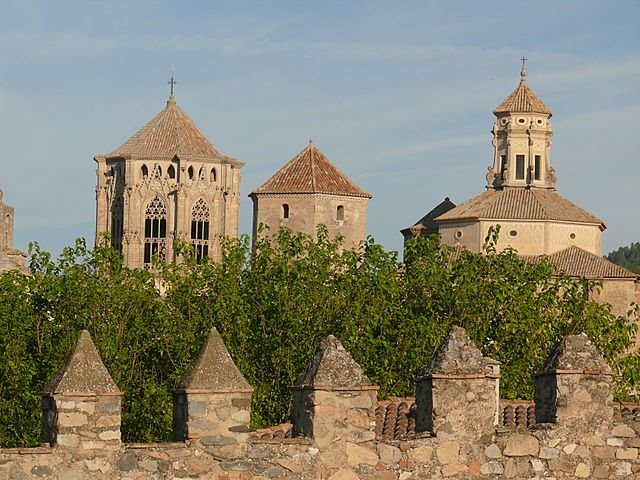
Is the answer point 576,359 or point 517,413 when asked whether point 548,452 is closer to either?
point 576,359

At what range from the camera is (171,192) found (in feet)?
479

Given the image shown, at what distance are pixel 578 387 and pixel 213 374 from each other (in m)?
3.55

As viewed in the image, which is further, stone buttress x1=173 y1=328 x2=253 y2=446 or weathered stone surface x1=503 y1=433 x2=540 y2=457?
weathered stone surface x1=503 y1=433 x2=540 y2=457

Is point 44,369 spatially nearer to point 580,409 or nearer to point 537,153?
point 580,409

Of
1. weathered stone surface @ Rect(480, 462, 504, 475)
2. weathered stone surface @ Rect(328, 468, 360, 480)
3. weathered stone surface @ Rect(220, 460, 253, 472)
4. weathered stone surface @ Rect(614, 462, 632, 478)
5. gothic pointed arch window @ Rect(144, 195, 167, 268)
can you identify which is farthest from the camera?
gothic pointed arch window @ Rect(144, 195, 167, 268)

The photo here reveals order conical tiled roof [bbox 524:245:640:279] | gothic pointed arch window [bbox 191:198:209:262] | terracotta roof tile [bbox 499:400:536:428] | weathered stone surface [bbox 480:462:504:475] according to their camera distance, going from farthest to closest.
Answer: gothic pointed arch window [bbox 191:198:209:262]
conical tiled roof [bbox 524:245:640:279]
terracotta roof tile [bbox 499:400:536:428]
weathered stone surface [bbox 480:462:504:475]

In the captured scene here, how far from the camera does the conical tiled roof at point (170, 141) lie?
479ft

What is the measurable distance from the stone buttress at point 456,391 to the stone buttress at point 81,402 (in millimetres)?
2975

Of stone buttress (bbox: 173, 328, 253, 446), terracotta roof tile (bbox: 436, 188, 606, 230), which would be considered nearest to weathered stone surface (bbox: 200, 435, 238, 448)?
stone buttress (bbox: 173, 328, 253, 446)

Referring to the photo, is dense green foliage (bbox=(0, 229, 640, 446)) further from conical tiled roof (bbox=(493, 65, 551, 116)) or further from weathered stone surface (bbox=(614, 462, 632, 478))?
conical tiled roof (bbox=(493, 65, 551, 116))

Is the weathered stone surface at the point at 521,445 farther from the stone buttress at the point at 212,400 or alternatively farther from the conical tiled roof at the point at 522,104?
the conical tiled roof at the point at 522,104

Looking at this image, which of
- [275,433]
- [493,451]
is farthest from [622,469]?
[275,433]

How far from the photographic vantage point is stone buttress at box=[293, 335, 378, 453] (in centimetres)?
1852

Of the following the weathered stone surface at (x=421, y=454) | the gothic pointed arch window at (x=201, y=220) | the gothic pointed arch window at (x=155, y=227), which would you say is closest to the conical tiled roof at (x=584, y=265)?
the gothic pointed arch window at (x=155, y=227)
